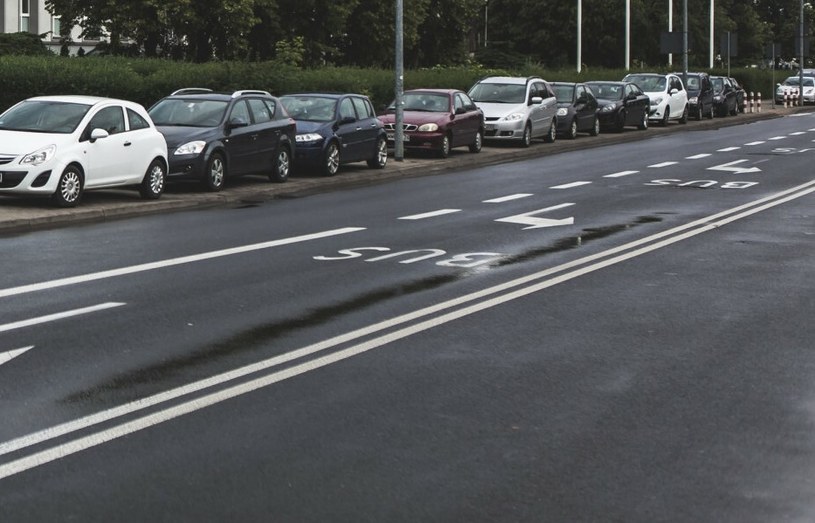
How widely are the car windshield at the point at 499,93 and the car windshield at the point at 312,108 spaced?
34.7 feet

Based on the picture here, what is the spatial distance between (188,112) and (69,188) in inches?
191

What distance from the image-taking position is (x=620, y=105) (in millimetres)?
45656

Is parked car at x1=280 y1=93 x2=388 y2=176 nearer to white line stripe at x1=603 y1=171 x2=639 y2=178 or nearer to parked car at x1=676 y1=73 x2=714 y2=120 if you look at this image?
white line stripe at x1=603 y1=171 x2=639 y2=178

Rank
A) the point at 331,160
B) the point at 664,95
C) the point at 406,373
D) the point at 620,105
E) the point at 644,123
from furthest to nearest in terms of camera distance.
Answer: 1. the point at 664,95
2. the point at 644,123
3. the point at 620,105
4. the point at 331,160
5. the point at 406,373

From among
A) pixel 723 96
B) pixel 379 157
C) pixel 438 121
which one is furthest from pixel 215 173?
pixel 723 96

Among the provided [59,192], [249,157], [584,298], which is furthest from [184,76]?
[584,298]

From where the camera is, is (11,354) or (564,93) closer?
(11,354)

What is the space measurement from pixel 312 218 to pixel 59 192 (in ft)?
10.6

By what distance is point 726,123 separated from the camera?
53844 mm

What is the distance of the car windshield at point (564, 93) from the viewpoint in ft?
139

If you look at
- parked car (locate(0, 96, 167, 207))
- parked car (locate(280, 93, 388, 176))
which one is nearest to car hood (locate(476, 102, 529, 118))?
parked car (locate(280, 93, 388, 176))

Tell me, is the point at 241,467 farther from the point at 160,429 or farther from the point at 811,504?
the point at 811,504

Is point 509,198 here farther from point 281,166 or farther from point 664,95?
point 664,95

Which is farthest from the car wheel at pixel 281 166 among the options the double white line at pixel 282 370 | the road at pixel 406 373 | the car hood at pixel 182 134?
the double white line at pixel 282 370
